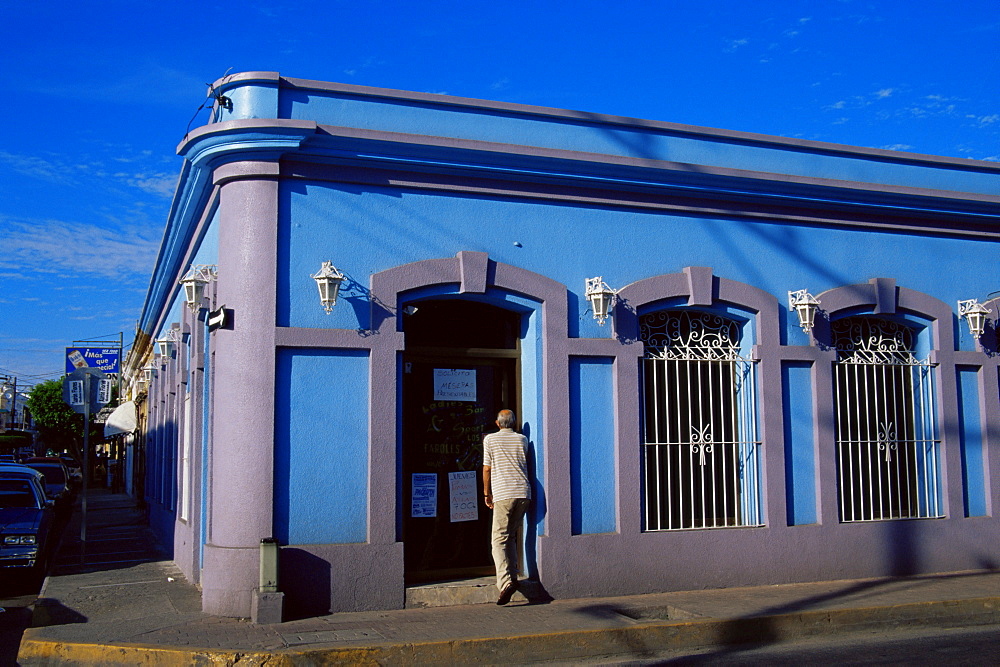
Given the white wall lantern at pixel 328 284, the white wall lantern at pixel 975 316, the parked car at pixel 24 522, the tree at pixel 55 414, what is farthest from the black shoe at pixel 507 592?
the tree at pixel 55 414

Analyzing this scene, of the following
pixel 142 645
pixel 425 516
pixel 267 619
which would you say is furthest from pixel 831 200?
pixel 142 645

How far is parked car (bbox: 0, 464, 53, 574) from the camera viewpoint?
1033 cm

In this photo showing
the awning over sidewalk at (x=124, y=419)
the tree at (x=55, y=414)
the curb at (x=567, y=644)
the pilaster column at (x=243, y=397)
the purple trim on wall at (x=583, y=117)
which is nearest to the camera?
the curb at (x=567, y=644)

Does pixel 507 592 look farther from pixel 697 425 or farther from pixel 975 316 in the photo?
pixel 975 316

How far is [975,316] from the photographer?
1066cm

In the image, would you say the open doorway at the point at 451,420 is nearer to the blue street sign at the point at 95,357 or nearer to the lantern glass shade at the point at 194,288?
the lantern glass shade at the point at 194,288

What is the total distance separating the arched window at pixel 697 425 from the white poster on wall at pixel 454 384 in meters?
1.80

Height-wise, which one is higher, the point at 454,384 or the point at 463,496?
the point at 454,384

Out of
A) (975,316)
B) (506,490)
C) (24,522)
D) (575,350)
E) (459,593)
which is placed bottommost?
(459,593)

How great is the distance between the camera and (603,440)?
9156 mm

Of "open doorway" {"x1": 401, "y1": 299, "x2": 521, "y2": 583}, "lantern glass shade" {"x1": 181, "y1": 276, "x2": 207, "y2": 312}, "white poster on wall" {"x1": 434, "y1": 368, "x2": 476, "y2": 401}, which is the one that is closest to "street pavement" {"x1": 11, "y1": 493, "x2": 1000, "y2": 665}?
"open doorway" {"x1": 401, "y1": 299, "x2": 521, "y2": 583}

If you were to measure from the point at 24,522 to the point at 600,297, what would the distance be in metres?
7.23

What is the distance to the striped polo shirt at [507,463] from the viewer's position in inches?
333

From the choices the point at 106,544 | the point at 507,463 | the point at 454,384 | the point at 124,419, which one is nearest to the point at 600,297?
the point at 454,384
